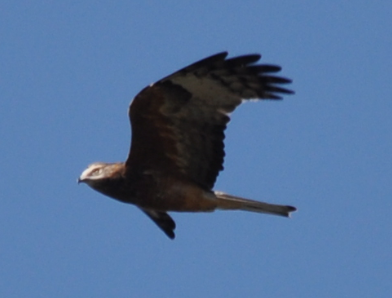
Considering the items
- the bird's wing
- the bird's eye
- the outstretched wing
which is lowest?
the bird's wing

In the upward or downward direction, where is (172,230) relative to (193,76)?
downward

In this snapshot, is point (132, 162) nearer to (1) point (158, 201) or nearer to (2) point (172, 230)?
(1) point (158, 201)

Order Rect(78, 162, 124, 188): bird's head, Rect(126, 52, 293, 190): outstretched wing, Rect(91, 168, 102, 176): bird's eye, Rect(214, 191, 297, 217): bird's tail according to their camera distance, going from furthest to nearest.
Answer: Rect(91, 168, 102, 176): bird's eye, Rect(78, 162, 124, 188): bird's head, Rect(214, 191, 297, 217): bird's tail, Rect(126, 52, 293, 190): outstretched wing

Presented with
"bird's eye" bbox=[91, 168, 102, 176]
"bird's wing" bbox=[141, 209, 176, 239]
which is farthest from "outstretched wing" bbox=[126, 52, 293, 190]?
"bird's wing" bbox=[141, 209, 176, 239]

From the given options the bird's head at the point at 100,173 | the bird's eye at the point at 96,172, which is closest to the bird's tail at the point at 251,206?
the bird's head at the point at 100,173

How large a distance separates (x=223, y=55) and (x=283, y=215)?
63.4 inches

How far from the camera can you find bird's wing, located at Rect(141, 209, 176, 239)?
16.0 meters

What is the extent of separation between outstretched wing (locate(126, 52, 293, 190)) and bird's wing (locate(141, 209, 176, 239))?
111 centimetres

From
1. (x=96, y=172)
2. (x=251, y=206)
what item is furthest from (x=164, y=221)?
(x=251, y=206)

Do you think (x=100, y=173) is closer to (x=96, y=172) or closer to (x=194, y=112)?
(x=96, y=172)

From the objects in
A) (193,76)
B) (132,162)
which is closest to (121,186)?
(132,162)

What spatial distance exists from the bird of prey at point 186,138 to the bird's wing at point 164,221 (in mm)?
951

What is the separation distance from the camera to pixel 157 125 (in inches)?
575

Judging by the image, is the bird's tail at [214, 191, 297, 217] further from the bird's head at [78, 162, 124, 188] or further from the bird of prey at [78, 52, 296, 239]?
the bird's head at [78, 162, 124, 188]
